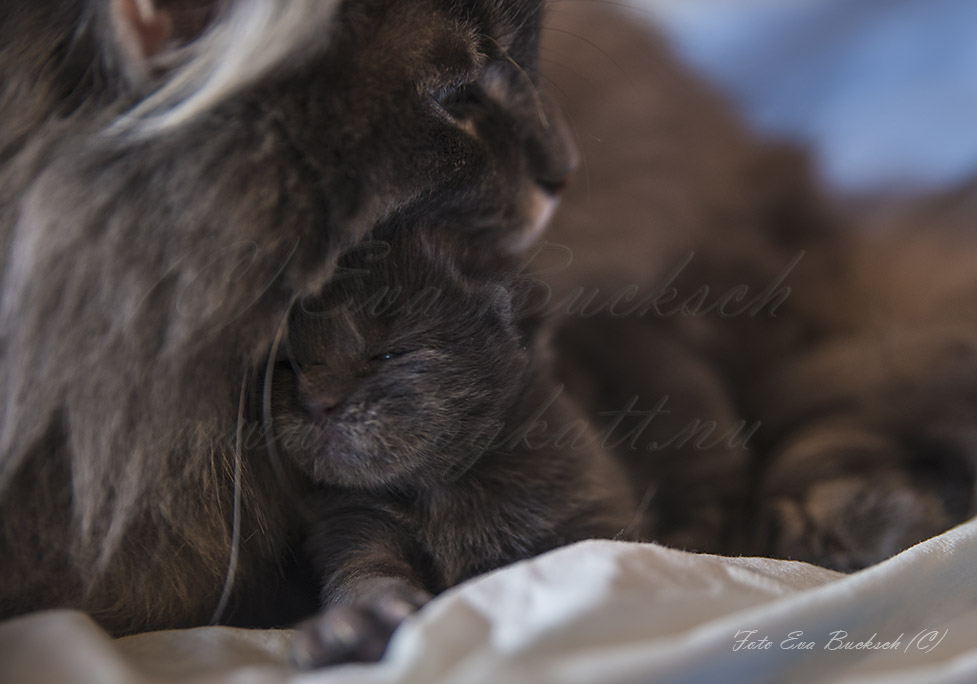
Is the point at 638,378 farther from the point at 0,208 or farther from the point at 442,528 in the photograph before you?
the point at 0,208

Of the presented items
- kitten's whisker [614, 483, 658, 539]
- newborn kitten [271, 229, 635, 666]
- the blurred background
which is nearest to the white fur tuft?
newborn kitten [271, 229, 635, 666]

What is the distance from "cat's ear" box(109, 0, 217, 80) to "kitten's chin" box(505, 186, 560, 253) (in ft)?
1.06

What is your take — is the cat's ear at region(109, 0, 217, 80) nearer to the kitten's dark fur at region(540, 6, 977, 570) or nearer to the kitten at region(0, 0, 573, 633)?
the kitten at region(0, 0, 573, 633)

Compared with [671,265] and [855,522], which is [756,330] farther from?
[855,522]

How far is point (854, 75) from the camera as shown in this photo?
1407mm

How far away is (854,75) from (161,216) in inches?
48.3

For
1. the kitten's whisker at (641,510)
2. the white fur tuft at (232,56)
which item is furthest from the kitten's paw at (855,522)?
the white fur tuft at (232,56)

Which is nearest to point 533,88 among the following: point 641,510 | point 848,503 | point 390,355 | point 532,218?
point 532,218

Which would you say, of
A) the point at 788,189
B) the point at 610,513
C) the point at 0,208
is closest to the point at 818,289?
the point at 788,189

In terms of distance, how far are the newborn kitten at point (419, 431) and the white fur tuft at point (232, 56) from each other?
16cm

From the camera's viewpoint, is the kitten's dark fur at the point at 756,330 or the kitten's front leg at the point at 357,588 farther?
the kitten's dark fur at the point at 756,330

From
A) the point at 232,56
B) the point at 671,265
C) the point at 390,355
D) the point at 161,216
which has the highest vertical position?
the point at 232,56

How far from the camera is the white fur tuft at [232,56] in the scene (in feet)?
1.92

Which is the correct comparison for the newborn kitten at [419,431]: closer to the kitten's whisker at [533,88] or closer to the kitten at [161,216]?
the kitten at [161,216]
